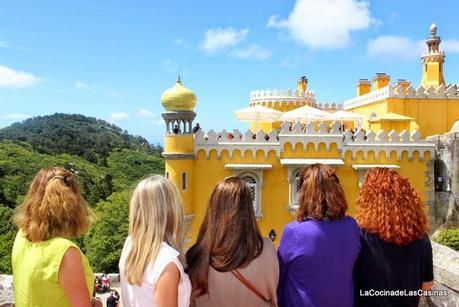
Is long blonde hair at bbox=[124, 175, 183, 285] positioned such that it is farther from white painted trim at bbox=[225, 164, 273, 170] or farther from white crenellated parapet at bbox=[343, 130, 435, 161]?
white crenellated parapet at bbox=[343, 130, 435, 161]

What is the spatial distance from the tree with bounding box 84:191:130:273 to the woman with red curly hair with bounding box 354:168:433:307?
85.4 ft

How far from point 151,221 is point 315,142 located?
14754 millimetres

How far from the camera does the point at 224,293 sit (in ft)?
10.7

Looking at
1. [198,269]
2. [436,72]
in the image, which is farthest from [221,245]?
[436,72]

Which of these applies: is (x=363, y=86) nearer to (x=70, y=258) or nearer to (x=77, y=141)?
(x=70, y=258)

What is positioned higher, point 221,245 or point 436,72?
point 436,72

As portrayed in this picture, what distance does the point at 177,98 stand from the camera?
16609mm

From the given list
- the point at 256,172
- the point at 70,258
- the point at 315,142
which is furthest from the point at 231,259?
the point at 315,142

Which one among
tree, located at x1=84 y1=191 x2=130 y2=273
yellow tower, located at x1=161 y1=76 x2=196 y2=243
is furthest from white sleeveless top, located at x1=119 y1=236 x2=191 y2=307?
tree, located at x1=84 y1=191 x2=130 y2=273

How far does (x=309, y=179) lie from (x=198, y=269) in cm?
120

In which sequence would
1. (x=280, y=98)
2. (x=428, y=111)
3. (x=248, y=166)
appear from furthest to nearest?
(x=280, y=98) → (x=428, y=111) → (x=248, y=166)

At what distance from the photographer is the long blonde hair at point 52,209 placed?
3.19m

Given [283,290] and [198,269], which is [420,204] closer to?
[283,290]

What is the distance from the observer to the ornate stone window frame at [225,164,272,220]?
17.1 metres
